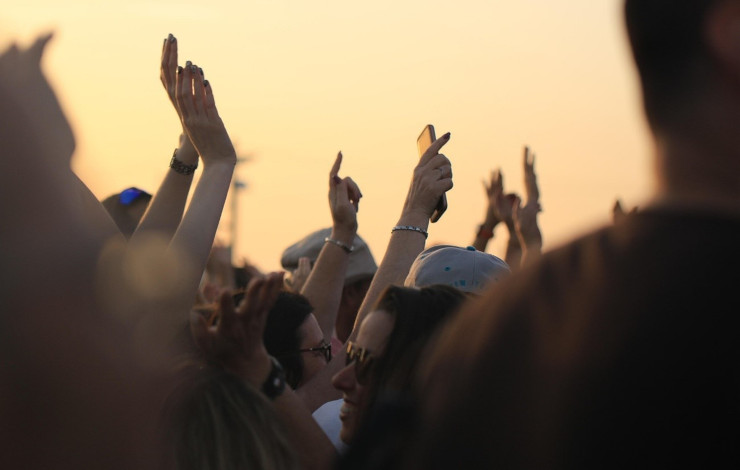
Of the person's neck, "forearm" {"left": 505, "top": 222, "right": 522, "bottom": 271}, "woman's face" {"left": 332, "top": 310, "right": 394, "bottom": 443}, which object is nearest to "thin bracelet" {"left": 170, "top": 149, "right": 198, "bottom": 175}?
"woman's face" {"left": 332, "top": 310, "right": 394, "bottom": 443}

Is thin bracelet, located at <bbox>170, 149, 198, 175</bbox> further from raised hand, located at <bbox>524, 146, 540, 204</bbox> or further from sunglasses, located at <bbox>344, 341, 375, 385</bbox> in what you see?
raised hand, located at <bbox>524, 146, 540, 204</bbox>

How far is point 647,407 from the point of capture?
1071 mm

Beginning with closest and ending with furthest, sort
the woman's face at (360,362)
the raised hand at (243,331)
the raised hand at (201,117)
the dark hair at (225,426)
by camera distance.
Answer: the dark hair at (225,426) → the raised hand at (243,331) → the woman's face at (360,362) → the raised hand at (201,117)

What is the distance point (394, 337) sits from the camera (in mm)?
2635

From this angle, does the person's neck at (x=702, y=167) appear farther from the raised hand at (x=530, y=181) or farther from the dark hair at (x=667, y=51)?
the raised hand at (x=530, y=181)

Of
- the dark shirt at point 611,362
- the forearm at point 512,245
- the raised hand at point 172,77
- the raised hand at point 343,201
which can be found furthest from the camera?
the forearm at point 512,245

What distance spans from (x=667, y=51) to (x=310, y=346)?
8.88 ft

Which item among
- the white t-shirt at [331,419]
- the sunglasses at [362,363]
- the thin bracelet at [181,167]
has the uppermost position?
the thin bracelet at [181,167]

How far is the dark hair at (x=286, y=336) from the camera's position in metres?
3.71

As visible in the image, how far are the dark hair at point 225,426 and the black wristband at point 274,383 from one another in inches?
4.8

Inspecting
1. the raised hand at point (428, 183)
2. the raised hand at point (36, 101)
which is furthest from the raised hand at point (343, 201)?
the raised hand at point (36, 101)

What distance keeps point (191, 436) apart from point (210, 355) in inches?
9.6

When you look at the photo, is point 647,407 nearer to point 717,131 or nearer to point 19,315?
point 717,131

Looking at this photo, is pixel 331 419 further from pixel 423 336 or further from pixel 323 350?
pixel 423 336
